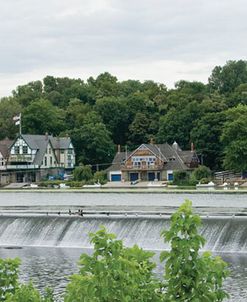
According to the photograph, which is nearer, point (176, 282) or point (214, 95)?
point (176, 282)

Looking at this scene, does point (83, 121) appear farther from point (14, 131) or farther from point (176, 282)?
point (176, 282)

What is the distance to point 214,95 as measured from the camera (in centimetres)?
10700

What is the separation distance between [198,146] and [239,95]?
1397 cm

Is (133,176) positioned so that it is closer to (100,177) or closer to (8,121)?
(100,177)

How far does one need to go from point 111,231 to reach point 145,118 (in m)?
66.5

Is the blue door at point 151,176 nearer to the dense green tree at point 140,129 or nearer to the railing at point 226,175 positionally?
the railing at point 226,175

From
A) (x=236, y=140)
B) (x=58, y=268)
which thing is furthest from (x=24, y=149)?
(x=58, y=268)

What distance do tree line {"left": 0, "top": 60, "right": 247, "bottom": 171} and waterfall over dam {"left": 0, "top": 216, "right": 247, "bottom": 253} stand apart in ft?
138

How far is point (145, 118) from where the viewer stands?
4299 inches

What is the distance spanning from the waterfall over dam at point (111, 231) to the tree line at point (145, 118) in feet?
138

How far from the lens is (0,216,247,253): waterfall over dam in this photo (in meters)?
39.8

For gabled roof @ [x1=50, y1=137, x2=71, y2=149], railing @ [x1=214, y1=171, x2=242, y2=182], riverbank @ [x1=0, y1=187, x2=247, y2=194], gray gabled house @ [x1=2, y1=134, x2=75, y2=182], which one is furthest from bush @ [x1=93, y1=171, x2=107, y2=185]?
railing @ [x1=214, y1=171, x2=242, y2=182]

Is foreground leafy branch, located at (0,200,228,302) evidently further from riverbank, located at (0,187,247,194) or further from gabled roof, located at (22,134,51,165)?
gabled roof, located at (22,134,51,165)

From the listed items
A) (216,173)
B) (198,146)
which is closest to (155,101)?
(198,146)
